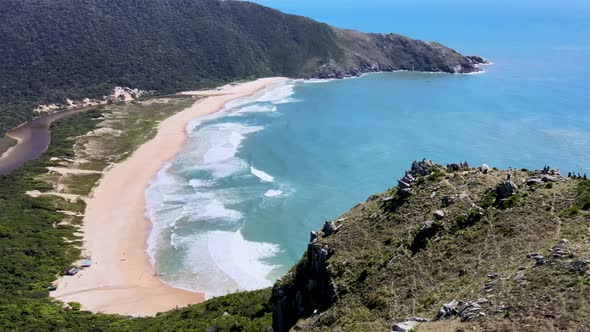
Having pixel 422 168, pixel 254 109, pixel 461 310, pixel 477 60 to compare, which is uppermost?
pixel 477 60

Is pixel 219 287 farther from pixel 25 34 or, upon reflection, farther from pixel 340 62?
pixel 340 62

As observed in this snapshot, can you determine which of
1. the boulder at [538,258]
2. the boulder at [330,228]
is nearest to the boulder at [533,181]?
the boulder at [538,258]

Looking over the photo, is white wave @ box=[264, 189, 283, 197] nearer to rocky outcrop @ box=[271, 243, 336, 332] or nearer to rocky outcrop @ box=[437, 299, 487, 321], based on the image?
rocky outcrop @ box=[271, 243, 336, 332]

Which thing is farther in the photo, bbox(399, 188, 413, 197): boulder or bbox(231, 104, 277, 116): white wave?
bbox(231, 104, 277, 116): white wave

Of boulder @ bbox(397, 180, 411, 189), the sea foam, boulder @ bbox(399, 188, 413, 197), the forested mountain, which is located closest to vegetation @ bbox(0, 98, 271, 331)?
the sea foam

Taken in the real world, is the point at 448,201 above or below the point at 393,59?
below

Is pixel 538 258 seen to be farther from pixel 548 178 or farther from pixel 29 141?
pixel 29 141

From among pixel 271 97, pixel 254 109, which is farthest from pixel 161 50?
pixel 254 109

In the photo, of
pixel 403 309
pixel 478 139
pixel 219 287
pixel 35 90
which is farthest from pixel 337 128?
pixel 403 309
